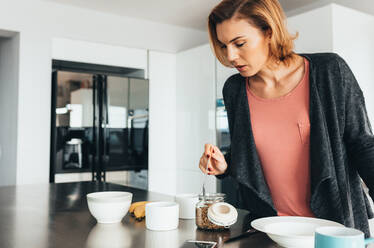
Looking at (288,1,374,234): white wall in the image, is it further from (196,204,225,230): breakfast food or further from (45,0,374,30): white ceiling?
(196,204,225,230): breakfast food

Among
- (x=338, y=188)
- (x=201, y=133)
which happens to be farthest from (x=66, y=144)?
(x=338, y=188)

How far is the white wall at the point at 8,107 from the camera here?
11.8ft

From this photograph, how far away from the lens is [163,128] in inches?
172

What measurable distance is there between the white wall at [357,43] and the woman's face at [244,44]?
5.29ft

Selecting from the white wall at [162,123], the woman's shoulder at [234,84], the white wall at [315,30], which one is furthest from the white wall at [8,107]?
the woman's shoulder at [234,84]

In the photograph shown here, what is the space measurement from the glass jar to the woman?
0.17 meters

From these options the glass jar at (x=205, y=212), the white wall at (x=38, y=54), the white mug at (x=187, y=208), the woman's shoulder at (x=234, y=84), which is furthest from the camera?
the white wall at (x=38, y=54)

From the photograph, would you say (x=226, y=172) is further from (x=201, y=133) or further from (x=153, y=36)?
(x=153, y=36)

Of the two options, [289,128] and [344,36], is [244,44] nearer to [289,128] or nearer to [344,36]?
[289,128]

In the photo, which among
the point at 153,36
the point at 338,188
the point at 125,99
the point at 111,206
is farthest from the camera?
the point at 153,36

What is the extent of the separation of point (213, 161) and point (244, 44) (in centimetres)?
40

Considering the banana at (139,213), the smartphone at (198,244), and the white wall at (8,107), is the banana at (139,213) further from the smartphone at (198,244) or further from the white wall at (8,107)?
the white wall at (8,107)

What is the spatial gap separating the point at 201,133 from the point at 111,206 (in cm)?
293

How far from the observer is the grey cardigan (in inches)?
45.8
